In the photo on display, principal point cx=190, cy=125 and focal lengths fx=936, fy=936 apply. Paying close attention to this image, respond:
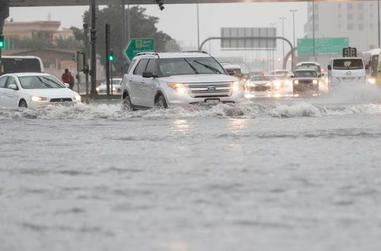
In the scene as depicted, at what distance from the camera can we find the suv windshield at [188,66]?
74.6 feet

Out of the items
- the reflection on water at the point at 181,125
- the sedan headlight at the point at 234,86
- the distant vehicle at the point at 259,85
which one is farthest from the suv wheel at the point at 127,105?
the distant vehicle at the point at 259,85

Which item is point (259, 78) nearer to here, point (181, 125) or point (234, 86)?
point (234, 86)

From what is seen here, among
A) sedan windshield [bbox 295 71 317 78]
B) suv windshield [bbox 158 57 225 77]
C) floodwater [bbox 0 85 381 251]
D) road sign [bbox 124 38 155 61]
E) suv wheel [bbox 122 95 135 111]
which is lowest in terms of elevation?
floodwater [bbox 0 85 381 251]

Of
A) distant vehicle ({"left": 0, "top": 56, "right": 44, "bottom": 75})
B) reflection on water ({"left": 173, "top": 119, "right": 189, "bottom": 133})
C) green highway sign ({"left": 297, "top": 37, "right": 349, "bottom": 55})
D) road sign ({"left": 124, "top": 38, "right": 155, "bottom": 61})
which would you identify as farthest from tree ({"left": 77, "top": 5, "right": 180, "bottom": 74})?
reflection on water ({"left": 173, "top": 119, "right": 189, "bottom": 133})

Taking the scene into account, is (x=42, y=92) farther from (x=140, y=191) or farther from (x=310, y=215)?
(x=310, y=215)

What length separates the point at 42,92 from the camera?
2567 cm

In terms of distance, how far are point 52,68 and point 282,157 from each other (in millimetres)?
90853

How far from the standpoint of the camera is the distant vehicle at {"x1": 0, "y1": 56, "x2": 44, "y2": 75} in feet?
132

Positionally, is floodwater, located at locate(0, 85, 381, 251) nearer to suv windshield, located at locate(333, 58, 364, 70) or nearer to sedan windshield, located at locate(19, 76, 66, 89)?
sedan windshield, located at locate(19, 76, 66, 89)

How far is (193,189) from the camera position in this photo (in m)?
8.48

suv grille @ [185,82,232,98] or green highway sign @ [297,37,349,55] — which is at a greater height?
A: green highway sign @ [297,37,349,55]

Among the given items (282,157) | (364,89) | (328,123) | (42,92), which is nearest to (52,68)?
(364,89)

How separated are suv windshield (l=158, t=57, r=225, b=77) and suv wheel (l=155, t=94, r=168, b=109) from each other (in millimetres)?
572

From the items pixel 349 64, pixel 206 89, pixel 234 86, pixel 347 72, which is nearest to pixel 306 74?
pixel 349 64
